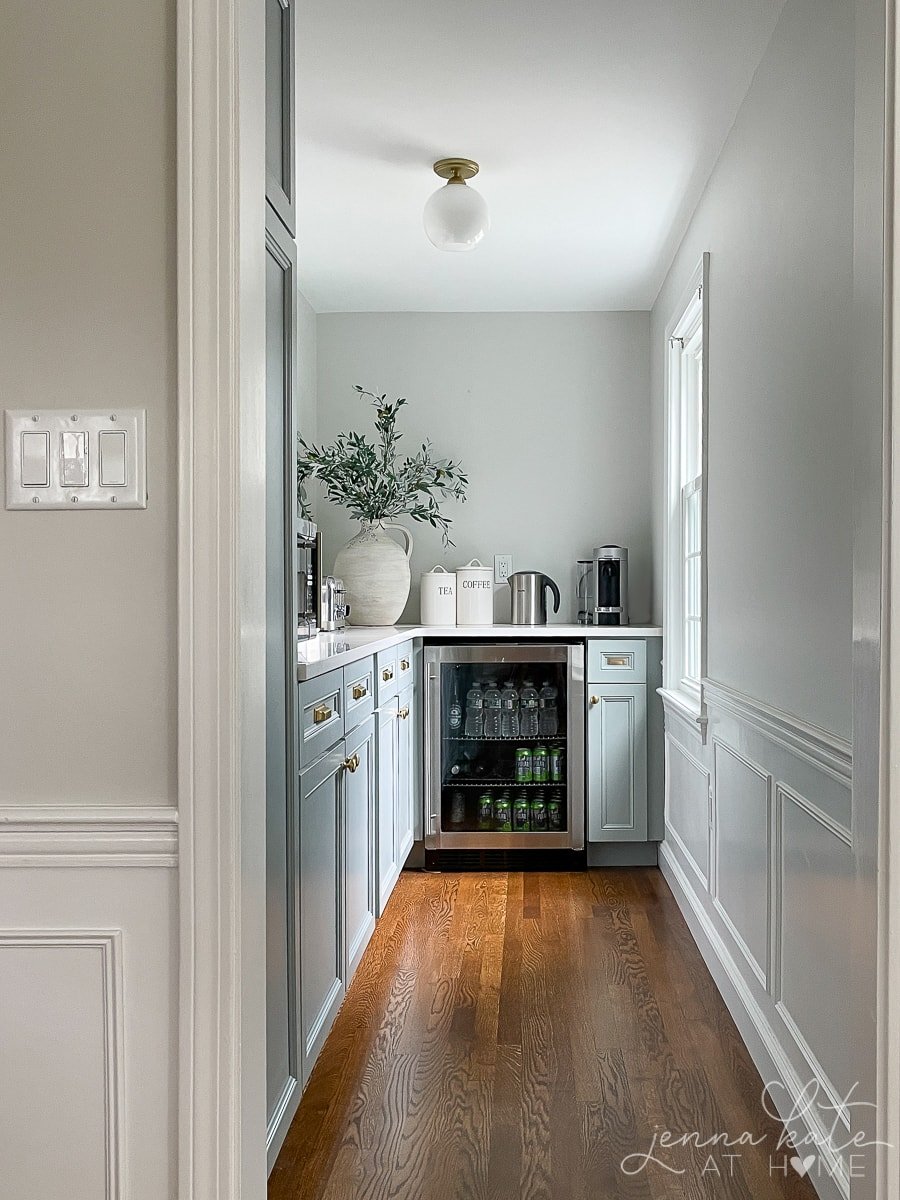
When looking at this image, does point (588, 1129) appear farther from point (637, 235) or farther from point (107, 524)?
point (637, 235)

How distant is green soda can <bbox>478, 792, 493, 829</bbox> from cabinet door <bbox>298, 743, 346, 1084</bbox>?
1.85m

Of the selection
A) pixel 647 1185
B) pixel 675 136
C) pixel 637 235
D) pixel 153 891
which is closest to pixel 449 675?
pixel 637 235

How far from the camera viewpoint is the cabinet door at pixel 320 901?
206 centimetres

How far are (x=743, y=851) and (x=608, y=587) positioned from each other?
2052mm

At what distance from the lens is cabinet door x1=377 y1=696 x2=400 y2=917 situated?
3191 millimetres

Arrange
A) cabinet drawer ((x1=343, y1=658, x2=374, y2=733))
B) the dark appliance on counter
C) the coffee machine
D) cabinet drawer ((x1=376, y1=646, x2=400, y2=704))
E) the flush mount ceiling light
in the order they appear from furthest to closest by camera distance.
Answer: the coffee machine < cabinet drawer ((x1=376, y1=646, x2=400, y2=704)) < the flush mount ceiling light < the dark appliance on counter < cabinet drawer ((x1=343, y1=658, x2=374, y2=733))

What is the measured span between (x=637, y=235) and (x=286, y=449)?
2322mm

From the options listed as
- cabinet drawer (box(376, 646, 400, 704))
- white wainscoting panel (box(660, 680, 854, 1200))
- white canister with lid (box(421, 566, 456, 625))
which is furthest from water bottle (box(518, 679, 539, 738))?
white wainscoting panel (box(660, 680, 854, 1200))

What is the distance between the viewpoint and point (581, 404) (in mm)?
4840

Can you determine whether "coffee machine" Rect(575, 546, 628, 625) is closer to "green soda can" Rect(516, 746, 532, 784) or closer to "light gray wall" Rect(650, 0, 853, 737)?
"green soda can" Rect(516, 746, 532, 784)

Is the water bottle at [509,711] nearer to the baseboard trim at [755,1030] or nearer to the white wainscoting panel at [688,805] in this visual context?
the white wainscoting panel at [688,805]

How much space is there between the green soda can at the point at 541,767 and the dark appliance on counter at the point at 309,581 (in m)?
1.52

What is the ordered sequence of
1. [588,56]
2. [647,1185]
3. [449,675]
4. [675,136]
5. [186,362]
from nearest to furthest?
[186,362], [647,1185], [588,56], [675,136], [449,675]

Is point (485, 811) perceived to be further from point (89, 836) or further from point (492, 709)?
point (89, 836)
